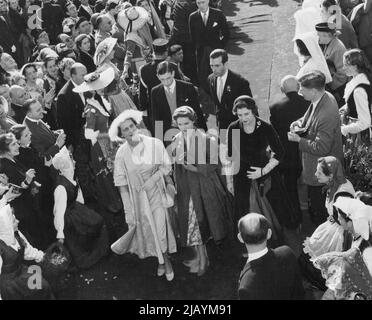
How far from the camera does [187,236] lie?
5875mm

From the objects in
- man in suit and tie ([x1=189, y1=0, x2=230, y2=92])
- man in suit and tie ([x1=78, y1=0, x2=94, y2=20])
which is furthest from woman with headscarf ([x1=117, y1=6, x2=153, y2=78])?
man in suit and tie ([x1=78, y1=0, x2=94, y2=20])

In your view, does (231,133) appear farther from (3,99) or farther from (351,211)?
(3,99)

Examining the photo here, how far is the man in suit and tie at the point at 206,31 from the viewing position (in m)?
8.87

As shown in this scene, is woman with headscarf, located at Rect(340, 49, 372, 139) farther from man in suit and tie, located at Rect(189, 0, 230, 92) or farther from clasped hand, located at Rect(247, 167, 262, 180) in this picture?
man in suit and tie, located at Rect(189, 0, 230, 92)

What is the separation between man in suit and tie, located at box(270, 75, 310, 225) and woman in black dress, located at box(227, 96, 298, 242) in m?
0.31

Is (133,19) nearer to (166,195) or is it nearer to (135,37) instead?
(135,37)

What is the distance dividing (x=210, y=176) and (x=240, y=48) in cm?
642

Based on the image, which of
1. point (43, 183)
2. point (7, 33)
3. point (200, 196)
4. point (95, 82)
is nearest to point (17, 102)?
point (95, 82)

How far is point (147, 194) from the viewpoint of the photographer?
579 cm

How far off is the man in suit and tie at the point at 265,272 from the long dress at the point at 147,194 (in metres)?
1.73

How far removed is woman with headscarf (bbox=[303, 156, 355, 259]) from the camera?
4957 mm

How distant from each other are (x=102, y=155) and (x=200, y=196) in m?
1.49

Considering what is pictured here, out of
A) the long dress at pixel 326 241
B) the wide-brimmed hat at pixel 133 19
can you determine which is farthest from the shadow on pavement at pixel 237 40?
the long dress at pixel 326 241

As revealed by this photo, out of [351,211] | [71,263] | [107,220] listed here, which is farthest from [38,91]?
[351,211]
